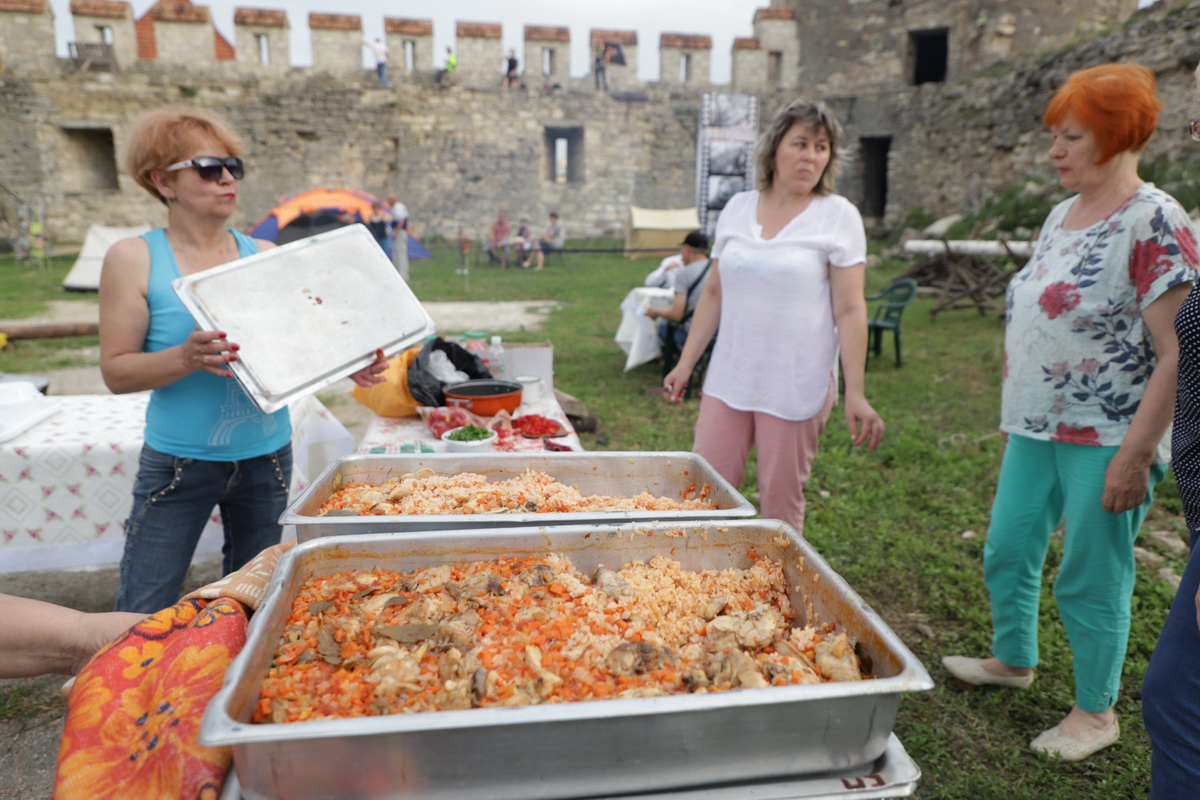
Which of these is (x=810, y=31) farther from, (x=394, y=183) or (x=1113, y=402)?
(x=1113, y=402)

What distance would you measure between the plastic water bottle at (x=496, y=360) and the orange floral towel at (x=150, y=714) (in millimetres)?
2441

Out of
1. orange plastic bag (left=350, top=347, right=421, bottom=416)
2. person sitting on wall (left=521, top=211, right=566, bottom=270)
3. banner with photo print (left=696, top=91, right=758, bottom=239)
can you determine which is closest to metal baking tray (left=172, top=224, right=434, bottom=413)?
orange plastic bag (left=350, top=347, right=421, bottom=416)

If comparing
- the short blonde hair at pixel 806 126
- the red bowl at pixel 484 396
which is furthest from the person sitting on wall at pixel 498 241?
the short blonde hair at pixel 806 126

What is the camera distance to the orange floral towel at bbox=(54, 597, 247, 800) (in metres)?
0.97

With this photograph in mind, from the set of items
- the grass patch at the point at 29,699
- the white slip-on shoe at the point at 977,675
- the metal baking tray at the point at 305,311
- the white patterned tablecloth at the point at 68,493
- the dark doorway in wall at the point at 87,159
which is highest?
the dark doorway in wall at the point at 87,159

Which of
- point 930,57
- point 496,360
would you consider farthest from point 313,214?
point 930,57

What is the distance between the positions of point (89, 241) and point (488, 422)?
1562 cm

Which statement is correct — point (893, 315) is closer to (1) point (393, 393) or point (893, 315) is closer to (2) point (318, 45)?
(1) point (393, 393)

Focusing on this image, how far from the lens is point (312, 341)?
6.90ft

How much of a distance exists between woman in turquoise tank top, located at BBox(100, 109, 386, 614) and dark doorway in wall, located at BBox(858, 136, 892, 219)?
22800mm

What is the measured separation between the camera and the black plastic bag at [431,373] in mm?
2957

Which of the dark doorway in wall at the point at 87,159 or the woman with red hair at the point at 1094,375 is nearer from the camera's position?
the woman with red hair at the point at 1094,375

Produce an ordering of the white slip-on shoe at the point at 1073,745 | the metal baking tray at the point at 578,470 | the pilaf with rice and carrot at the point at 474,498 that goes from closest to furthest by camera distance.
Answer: the pilaf with rice and carrot at the point at 474,498 → the metal baking tray at the point at 578,470 → the white slip-on shoe at the point at 1073,745

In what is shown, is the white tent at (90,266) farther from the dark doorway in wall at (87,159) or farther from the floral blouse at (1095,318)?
the floral blouse at (1095,318)
